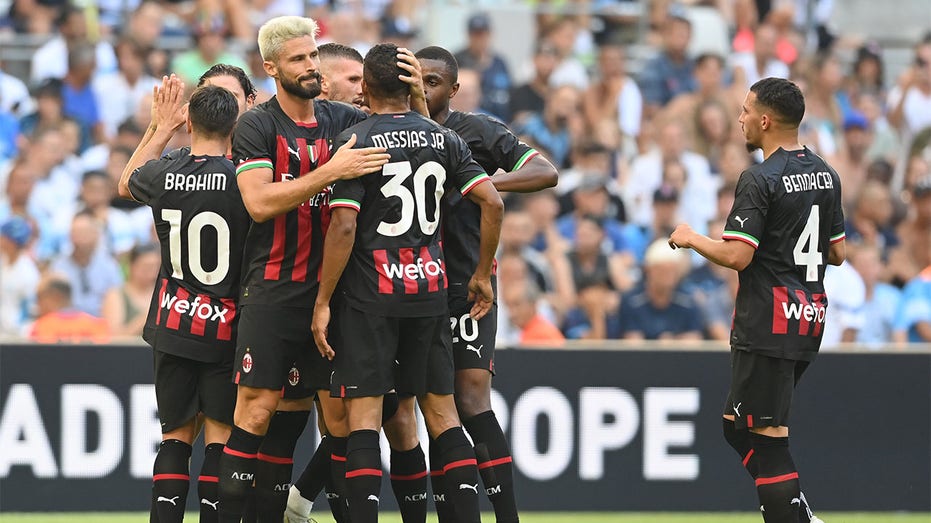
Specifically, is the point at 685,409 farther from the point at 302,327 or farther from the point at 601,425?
the point at 302,327

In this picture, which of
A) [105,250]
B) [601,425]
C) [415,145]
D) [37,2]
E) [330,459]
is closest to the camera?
[415,145]

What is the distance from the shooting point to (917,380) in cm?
1055

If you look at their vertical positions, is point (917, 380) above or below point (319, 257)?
below

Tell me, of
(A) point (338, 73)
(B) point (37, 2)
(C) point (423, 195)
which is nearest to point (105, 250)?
(B) point (37, 2)

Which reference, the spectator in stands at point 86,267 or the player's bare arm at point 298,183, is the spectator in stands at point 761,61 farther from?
the player's bare arm at point 298,183

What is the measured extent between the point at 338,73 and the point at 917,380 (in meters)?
5.16

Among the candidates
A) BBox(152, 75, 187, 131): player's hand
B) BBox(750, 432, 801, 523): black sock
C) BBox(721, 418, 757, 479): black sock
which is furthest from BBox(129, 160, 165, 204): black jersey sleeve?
BBox(750, 432, 801, 523): black sock

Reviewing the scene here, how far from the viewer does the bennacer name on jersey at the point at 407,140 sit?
680 cm

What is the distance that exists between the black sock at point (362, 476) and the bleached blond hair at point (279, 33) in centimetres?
185

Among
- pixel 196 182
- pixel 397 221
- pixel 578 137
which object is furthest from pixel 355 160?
pixel 578 137

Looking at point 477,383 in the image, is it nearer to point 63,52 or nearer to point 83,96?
point 83,96

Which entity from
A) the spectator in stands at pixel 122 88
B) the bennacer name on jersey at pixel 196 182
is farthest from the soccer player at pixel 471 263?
the spectator in stands at pixel 122 88

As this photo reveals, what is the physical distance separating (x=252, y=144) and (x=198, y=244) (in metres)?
0.60

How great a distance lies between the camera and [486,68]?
1439 cm
